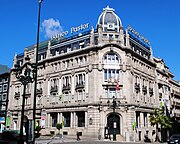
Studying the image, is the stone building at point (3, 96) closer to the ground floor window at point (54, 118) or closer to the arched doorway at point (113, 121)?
the ground floor window at point (54, 118)

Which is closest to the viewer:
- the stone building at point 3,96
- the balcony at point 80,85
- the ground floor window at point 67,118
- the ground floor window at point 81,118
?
the ground floor window at point 81,118

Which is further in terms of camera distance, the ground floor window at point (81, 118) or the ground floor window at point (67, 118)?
the ground floor window at point (67, 118)

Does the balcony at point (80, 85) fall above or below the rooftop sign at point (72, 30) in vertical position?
below

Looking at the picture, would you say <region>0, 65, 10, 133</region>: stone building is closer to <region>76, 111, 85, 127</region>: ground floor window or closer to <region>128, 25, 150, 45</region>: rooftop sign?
<region>76, 111, 85, 127</region>: ground floor window

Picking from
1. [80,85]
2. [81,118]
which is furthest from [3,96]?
[81,118]

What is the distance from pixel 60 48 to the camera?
53281 millimetres

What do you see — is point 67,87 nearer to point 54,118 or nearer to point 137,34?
point 54,118

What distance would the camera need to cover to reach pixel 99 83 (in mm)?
44406

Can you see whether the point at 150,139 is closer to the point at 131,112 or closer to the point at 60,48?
the point at 131,112

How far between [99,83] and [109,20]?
1429 centimetres

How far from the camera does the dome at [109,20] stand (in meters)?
48.4

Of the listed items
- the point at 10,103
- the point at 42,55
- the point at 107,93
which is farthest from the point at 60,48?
the point at 10,103

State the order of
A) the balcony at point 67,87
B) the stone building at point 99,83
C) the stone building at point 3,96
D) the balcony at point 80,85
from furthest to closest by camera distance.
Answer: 1. the stone building at point 3,96
2. the balcony at point 67,87
3. the balcony at point 80,85
4. the stone building at point 99,83

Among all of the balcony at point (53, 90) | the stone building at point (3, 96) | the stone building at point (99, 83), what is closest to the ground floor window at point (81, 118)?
the stone building at point (99, 83)
